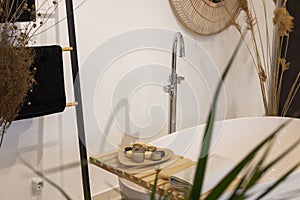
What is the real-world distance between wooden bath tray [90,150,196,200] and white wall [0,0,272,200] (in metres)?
0.27

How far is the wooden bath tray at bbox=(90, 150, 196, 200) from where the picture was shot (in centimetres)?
225

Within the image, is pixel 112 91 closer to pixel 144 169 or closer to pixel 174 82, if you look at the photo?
pixel 174 82

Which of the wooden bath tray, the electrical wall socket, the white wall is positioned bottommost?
the electrical wall socket

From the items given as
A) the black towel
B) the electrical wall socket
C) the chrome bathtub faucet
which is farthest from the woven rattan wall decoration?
the electrical wall socket

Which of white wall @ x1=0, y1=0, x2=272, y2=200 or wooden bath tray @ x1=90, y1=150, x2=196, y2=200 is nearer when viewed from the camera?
wooden bath tray @ x1=90, y1=150, x2=196, y2=200

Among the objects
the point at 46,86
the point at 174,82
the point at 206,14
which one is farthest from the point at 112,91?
the point at 206,14

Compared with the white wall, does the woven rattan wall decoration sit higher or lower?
higher

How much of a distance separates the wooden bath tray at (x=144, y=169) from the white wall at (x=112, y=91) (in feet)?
0.87

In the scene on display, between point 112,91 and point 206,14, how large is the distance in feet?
3.43

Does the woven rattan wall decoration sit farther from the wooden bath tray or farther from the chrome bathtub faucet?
the wooden bath tray

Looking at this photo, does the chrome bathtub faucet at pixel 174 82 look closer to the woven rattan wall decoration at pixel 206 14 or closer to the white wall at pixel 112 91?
the white wall at pixel 112 91

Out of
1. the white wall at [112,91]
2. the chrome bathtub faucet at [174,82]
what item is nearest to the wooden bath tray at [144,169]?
the white wall at [112,91]

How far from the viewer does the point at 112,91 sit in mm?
2910

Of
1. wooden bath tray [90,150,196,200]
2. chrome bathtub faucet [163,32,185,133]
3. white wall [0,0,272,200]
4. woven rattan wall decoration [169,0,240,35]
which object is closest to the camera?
wooden bath tray [90,150,196,200]
